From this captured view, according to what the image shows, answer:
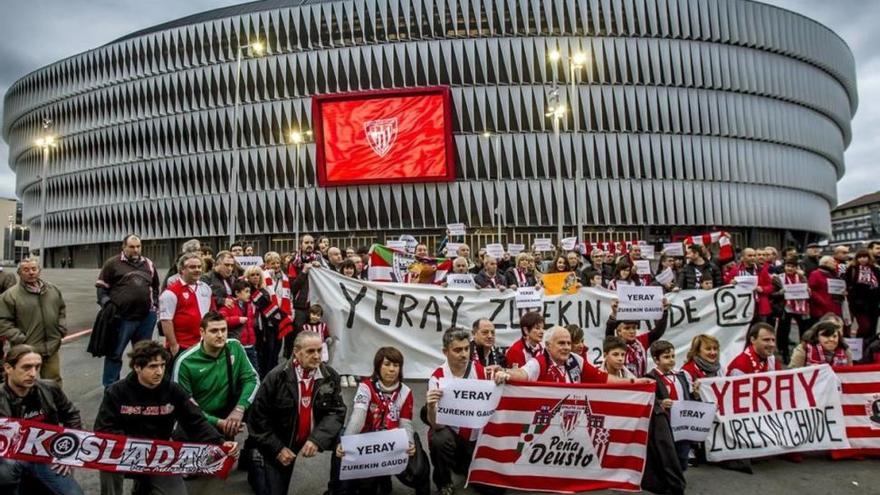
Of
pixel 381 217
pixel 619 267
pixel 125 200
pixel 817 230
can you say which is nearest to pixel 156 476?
pixel 619 267

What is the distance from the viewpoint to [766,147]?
48.3 metres

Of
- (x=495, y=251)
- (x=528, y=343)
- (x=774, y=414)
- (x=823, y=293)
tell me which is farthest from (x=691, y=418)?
(x=495, y=251)

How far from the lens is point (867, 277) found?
30.3ft

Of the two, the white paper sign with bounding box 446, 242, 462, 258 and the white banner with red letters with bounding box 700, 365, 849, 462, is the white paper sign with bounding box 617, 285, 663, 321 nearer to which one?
the white banner with red letters with bounding box 700, 365, 849, 462

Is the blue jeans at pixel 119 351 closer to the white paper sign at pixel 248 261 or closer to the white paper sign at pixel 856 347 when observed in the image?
the white paper sign at pixel 248 261

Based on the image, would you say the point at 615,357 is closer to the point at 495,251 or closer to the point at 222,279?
the point at 222,279

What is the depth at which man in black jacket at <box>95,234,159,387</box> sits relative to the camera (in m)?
7.36

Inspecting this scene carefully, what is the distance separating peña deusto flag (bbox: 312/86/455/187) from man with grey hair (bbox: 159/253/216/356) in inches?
1483

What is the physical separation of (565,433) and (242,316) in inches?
183

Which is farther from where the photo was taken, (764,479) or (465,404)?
(764,479)

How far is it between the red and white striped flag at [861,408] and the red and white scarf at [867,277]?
12.3ft

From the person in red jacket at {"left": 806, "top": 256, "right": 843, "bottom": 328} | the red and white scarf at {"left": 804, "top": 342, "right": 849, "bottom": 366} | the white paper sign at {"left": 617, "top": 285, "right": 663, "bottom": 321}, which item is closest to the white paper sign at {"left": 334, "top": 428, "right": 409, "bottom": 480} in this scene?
the white paper sign at {"left": 617, "top": 285, "right": 663, "bottom": 321}

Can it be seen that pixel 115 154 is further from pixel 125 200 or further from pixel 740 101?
pixel 740 101

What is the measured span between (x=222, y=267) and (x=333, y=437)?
3810 mm
